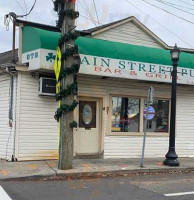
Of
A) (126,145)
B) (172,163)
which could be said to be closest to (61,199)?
(172,163)

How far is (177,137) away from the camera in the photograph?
1467 cm

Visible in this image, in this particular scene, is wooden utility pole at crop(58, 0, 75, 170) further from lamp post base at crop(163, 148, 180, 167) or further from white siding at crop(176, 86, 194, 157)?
white siding at crop(176, 86, 194, 157)

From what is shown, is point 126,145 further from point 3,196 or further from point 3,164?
point 3,196

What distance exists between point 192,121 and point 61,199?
9.12 m

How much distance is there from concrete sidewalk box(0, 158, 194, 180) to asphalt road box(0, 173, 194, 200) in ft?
1.54

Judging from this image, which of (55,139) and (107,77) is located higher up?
(107,77)

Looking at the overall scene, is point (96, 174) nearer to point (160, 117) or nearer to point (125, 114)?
point (125, 114)

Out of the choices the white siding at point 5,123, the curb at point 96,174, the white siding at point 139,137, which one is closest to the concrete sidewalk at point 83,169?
the curb at point 96,174

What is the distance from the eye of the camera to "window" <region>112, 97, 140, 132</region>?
1356cm

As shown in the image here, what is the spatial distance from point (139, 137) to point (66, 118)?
4.37 meters

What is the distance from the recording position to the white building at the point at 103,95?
11.7m

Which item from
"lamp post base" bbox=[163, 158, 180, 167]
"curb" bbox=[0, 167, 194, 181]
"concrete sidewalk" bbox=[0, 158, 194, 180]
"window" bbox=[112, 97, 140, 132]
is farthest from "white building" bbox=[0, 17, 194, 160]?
"curb" bbox=[0, 167, 194, 181]

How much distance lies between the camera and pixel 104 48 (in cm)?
1212

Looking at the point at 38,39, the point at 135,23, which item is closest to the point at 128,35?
the point at 135,23
